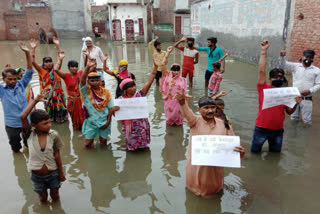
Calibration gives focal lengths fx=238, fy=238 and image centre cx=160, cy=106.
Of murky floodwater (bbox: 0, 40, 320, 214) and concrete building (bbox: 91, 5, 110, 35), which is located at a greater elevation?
concrete building (bbox: 91, 5, 110, 35)

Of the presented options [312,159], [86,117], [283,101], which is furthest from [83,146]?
[312,159]

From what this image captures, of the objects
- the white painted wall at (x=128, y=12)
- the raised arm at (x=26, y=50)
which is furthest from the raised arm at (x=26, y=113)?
the white painted wall at (x=128, y=12)

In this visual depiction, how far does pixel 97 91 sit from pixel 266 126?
277 cm

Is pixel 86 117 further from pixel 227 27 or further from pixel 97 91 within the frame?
pixel 227 27

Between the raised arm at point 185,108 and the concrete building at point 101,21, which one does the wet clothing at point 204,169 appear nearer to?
the raised arm at point 185,108

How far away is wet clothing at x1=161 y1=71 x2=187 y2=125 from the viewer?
509 centimetres

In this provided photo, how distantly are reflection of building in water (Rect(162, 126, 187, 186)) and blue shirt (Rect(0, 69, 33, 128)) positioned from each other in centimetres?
254

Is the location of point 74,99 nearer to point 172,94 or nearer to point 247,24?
point 172,94

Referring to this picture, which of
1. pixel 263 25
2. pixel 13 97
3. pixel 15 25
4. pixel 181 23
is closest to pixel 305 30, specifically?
pixel 263 25

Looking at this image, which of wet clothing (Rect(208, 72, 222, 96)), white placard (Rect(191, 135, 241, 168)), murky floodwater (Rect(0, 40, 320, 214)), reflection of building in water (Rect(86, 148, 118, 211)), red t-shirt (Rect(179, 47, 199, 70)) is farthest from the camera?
red t-shirt (Rect(179, 47, 199, 70))

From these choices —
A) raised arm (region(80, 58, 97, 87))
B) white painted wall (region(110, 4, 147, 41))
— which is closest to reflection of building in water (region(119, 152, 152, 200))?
raised arm (region(80, 58, 97, 87))

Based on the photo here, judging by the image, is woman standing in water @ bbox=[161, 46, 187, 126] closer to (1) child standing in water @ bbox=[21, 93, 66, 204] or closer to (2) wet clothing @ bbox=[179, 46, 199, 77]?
(2) wet clothing @ bbox=[179, 46, 199, 77]

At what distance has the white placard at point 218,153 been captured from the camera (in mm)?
2482

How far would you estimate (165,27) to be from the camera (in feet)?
98.8
